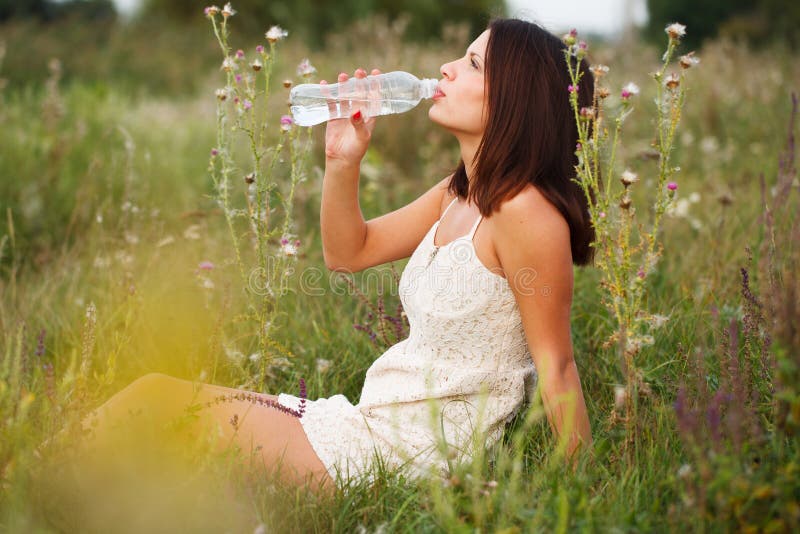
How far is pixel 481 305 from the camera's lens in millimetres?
2203

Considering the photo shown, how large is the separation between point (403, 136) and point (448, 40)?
78.6 inches

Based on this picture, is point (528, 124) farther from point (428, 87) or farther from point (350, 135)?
point (350, 135)

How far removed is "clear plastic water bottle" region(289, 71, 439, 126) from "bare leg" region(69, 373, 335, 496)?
0.94 meters

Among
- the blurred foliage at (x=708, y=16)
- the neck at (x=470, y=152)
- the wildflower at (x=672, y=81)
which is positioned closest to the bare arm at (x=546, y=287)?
the neck at (x=470, y=152)

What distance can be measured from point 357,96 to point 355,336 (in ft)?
3.37

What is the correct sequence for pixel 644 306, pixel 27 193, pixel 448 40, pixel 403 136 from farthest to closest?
pixel 448 40 < pixel 403 136 < pixel 27 193 < pixel 644 306

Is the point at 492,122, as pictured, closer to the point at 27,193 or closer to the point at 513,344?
the point at 513,344

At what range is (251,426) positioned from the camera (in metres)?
2.20

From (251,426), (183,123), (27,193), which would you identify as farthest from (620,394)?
(183,123)

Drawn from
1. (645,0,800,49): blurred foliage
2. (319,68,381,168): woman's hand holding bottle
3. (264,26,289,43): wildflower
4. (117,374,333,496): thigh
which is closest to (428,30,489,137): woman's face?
(319,68,381,168): woman's hand holding bottle

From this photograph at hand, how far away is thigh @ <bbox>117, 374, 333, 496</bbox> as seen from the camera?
6.95ft

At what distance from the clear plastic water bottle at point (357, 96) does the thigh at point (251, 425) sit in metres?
0.94

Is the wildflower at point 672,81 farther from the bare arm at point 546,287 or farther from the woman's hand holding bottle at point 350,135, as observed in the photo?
the woman's hand holding bottle at point 350,135

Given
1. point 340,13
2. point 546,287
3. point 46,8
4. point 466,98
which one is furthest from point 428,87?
point 46,8
